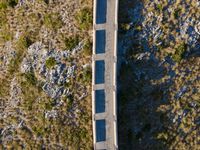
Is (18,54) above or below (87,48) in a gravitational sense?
below

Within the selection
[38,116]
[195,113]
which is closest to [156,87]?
[195,113]

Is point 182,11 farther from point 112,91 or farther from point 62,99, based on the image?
point 62,99

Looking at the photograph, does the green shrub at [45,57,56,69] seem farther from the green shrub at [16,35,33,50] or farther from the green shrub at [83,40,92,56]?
the green shrub at [83,40,92,56]

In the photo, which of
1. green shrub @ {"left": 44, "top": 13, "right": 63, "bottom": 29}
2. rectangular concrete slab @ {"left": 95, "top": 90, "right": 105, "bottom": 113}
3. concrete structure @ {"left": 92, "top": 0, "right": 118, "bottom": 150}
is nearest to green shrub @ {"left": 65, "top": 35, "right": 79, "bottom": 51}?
green shrub @ {"left": 44, "top": 13, "right": 63, "bottom": 29}

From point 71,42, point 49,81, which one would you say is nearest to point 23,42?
point 49,81

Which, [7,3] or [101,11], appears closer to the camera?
[101,11]

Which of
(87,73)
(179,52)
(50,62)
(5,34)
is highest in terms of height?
(5,34)

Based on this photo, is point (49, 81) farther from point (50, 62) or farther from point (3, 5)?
point (3, 5)
